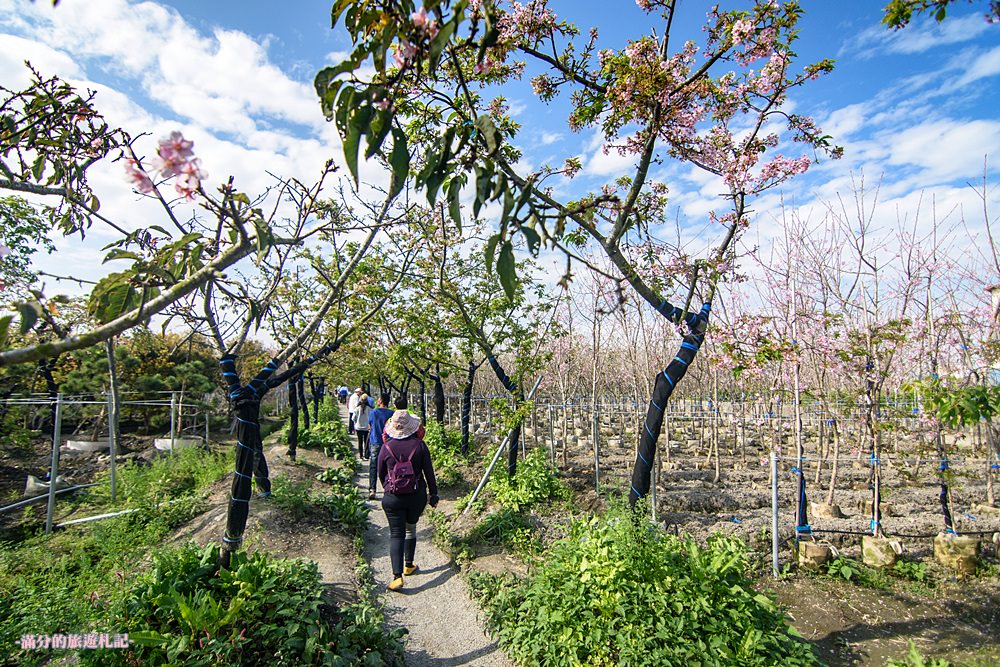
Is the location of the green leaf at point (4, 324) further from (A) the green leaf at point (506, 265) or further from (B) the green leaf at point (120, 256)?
(A) the green leaf at point (506, 265)

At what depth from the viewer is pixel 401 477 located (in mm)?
4781

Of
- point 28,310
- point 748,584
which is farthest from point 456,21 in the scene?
point 748,584

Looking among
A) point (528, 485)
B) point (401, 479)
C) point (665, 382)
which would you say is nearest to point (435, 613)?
point (401, 479)

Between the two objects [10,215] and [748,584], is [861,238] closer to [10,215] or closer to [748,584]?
[748,584]

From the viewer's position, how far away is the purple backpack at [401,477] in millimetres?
4781

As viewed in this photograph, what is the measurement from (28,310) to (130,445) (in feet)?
47.4

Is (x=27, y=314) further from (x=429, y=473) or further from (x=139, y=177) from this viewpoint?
(x=429, y=473)

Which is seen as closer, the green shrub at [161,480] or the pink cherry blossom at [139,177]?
the pink cherry blossom at [139,177]

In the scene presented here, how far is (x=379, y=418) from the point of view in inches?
293

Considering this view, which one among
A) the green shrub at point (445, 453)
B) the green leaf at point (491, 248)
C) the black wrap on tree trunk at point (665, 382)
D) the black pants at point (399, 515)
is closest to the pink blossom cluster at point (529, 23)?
the black wrap on tree trunk at point (665, 382)

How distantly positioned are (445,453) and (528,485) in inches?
149

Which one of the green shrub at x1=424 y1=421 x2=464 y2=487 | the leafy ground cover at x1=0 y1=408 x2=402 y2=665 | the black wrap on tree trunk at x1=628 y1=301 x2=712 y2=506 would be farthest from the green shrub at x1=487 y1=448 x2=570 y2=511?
the black wrap on tree trunk at x1=628 y1=301 x2=712 y2=506

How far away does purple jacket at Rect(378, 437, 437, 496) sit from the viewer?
4840 millimetres

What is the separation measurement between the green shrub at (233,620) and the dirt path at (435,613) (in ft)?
1.52
